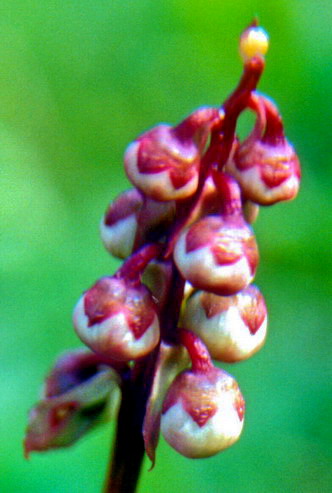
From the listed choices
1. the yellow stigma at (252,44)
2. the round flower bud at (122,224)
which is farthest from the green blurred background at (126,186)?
the yellow stigma at (252,44)

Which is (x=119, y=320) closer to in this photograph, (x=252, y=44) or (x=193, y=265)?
(x=193, y=265)

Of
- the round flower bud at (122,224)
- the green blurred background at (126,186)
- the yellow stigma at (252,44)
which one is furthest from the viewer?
the green blurred background at (126,186)

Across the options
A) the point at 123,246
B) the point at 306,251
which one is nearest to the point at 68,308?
the point at 306,251

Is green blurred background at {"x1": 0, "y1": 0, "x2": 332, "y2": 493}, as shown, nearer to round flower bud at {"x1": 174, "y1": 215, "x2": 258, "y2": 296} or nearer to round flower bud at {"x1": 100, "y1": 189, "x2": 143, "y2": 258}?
round flower bud at {"x1": 100, "y1": 189, "x2": 143, "y2": 258}

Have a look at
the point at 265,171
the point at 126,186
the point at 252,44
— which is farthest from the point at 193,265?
the point at 126,186

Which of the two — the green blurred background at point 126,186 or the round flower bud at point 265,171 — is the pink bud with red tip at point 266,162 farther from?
the green blurred background at point 126,186
